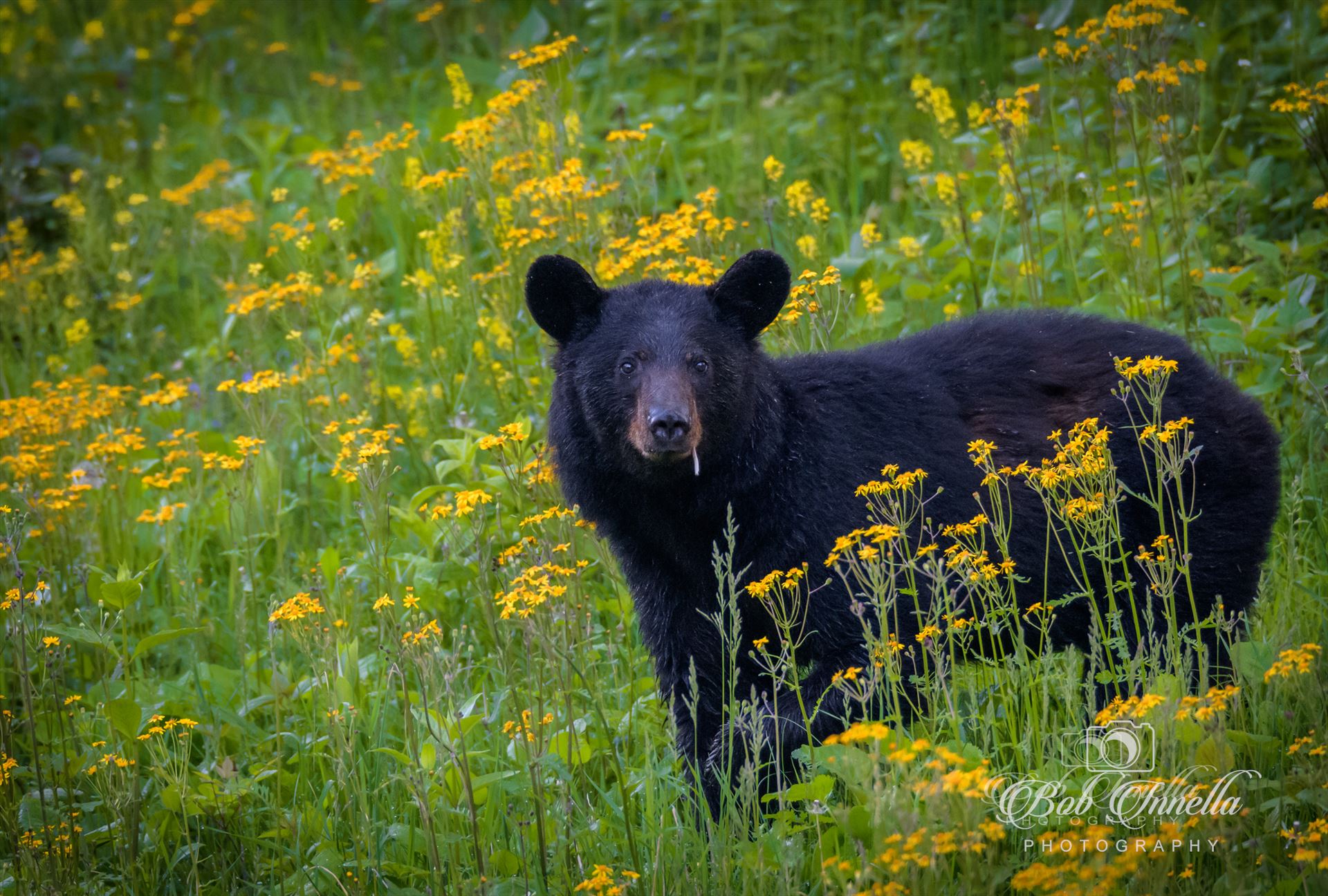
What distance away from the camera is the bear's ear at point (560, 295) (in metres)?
4.07

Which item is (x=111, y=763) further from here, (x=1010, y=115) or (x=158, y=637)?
(x=1010, y=115)

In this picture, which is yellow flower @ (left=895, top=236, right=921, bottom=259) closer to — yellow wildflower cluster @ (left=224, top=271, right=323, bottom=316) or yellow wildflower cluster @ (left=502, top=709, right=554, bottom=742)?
yellow wildflower cluster @ (left=224, top=271, right=323, bottom=316)

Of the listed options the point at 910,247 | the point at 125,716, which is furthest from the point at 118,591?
the point at 910,247

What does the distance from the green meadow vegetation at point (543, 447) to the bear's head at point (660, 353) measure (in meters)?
0.37

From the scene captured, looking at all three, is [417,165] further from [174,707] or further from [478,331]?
[174,707]

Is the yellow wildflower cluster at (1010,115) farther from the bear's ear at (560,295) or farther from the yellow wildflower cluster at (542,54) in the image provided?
the bear's ear at (560,295)

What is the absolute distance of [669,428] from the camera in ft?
12.0

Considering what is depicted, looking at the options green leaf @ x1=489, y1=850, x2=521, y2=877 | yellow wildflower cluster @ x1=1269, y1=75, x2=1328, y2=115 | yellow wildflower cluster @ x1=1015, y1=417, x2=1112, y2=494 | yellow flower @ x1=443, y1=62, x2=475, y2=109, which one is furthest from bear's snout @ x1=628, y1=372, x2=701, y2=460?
yellow flower @ x1=443, y1=62, x2=475, y2=109

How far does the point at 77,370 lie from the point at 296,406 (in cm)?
228

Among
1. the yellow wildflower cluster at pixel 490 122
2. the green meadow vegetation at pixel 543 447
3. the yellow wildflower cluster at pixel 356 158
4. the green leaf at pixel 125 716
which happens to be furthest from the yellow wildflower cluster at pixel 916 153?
the green leaf at pixel 125 716

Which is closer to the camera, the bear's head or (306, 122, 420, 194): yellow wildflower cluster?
the bear's head

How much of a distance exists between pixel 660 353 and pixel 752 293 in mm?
432

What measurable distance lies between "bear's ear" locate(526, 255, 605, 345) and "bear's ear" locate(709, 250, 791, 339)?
0.41m

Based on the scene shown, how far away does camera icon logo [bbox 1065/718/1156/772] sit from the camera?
308cm
